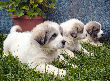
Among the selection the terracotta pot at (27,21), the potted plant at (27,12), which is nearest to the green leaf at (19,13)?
the potted plant at (27,12)

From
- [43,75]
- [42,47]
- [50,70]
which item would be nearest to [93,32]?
[42,47]

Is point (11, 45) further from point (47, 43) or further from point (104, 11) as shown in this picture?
point (104, 11)

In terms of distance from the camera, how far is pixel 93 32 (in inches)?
237

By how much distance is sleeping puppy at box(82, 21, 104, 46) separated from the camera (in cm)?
589

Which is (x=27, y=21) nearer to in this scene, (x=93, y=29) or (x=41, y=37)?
(x=93, y=29)

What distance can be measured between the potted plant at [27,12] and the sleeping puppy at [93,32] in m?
1.36

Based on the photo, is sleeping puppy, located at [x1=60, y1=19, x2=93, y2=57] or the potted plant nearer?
sleeping puppy, located at [x1=60, y1=19, x2=93, y2=57]

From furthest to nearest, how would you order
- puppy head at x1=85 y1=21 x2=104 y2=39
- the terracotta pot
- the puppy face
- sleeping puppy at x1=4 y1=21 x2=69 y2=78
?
the terracotta pot
puppy head at x1=85 y1=21 x2=104 y2=39
the puppy face
sleeping puppy at x1=4 y1=21 x2=69 y2=78

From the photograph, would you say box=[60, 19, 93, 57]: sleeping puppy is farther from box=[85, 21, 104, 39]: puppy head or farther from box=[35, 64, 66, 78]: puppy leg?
box=[35, 64, 66, 78]: puppy leg

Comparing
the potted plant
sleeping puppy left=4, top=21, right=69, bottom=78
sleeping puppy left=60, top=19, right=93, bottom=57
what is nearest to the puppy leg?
sleeping puppy left=4, top=21, right=69, bottom=78

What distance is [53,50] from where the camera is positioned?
3656mm

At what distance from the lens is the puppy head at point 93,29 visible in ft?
19.3

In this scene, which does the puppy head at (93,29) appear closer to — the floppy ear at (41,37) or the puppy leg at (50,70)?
the floppy ear at (41,37)

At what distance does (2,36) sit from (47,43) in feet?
9.86
